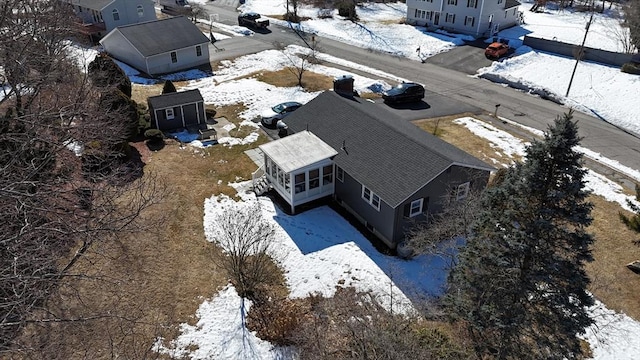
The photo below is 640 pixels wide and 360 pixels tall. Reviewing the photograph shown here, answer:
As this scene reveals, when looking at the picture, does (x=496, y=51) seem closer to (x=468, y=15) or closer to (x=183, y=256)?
(x=468, y=15)

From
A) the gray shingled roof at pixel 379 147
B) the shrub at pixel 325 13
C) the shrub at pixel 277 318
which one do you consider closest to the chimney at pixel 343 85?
the gray shingled roof at pixel 379 147

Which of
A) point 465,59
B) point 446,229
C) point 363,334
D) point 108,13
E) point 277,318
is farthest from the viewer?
point 108,13

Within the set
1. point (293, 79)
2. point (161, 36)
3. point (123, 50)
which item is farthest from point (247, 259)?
point (123, 50)

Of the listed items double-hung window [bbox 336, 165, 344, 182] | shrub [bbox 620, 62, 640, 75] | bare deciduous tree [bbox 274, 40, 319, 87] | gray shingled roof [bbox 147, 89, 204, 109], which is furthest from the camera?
bare deciduous tree [bbox 274, 40, 319, 87]

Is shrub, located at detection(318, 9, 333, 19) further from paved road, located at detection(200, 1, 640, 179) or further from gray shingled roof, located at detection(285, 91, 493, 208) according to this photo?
gray shingled roof, located at detection(285, 91, 493, 208)

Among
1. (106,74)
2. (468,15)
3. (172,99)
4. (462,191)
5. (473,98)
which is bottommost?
(473,98)

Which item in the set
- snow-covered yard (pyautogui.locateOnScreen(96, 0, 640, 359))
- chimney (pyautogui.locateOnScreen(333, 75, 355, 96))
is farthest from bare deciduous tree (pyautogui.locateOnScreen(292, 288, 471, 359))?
chimney (pyautogui.locateOnScreen(333, 75, 355, 96))
